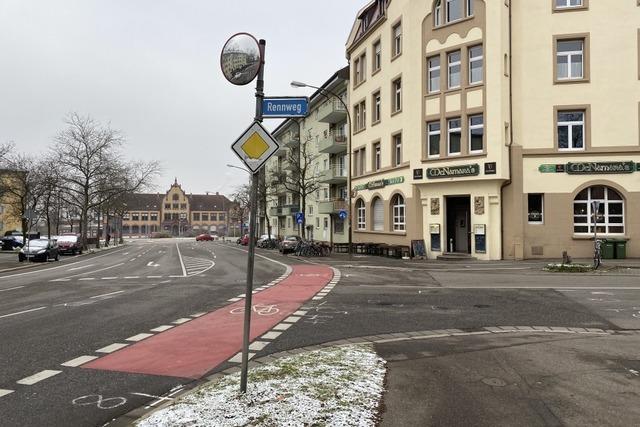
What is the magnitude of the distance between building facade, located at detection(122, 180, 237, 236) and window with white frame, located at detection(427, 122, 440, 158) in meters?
108

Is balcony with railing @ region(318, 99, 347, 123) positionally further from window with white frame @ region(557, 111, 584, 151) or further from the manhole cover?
the manhole cover

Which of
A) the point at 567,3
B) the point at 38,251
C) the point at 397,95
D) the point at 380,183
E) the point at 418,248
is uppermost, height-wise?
the point at 567,3

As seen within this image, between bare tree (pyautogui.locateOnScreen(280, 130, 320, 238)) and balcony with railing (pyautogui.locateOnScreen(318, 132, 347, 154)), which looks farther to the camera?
bare tree (pyautogui.locateOnScreen(280, 130, 320, 238))

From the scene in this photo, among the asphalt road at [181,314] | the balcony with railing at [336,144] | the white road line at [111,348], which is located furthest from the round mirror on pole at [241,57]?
the balcony with railing at [336,144]

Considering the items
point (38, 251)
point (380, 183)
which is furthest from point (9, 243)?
point (380, 183)

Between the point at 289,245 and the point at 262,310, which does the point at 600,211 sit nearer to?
the point at 262,310

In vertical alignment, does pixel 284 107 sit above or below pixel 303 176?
below

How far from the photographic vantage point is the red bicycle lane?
5.82 metres

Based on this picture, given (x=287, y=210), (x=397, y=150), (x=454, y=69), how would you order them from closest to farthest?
(x=454, y=69)
(x=397, y=150)
(x=287, y=210)

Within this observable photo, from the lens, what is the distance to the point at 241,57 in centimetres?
463

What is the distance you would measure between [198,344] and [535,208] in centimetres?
2090

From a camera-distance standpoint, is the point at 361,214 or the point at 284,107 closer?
the point at 284,107

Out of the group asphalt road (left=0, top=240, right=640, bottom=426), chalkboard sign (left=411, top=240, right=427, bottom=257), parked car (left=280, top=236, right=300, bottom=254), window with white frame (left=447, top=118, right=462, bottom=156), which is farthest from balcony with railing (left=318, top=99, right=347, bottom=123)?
asphalt road (left=0, top=240, right=640, bottom=426)

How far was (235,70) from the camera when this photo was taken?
4.66 meters
